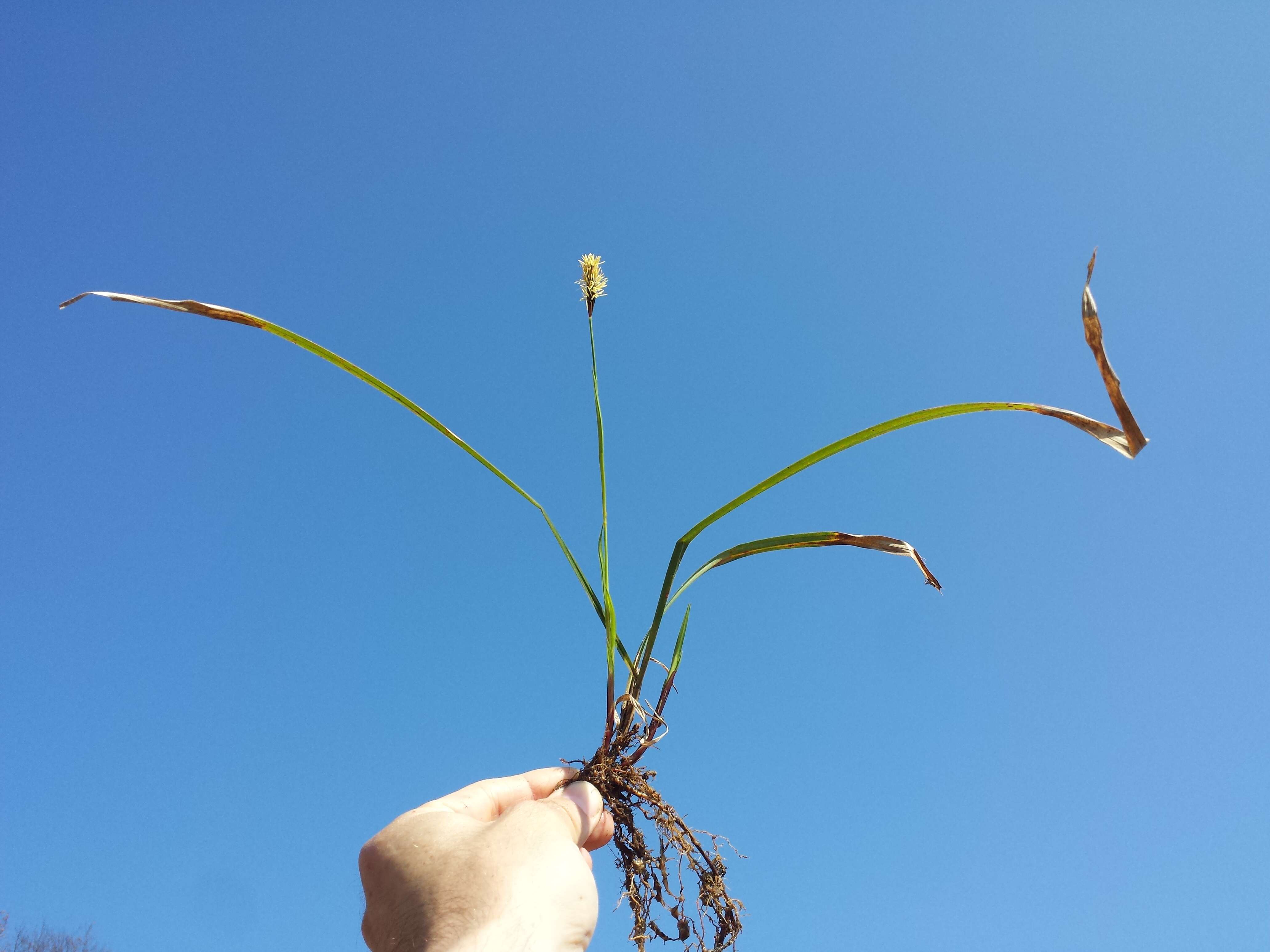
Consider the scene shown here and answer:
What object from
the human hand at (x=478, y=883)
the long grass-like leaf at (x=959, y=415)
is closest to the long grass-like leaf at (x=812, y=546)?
the long grass-like leaf at (x=959, y=415)

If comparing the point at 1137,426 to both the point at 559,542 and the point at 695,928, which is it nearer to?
the point at 559,542

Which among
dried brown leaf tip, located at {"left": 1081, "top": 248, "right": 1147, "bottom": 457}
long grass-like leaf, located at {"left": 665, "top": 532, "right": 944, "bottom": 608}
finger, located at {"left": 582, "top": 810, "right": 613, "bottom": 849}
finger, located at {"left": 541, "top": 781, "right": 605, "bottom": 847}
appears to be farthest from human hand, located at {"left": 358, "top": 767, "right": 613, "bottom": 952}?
dried brown leaf tip, located at {"left": 1081, "top": 248, "right": 1147, "bottom": 457}

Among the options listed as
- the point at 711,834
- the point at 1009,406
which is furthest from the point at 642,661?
the point at 1009,406

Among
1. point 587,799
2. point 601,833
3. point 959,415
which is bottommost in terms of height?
point 601,833

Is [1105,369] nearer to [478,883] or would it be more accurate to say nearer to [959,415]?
[959,415]

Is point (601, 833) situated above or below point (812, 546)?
below

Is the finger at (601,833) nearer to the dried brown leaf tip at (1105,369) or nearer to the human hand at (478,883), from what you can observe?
the human hand at (478,883)

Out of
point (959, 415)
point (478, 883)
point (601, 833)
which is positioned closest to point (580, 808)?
point (601, 833)
